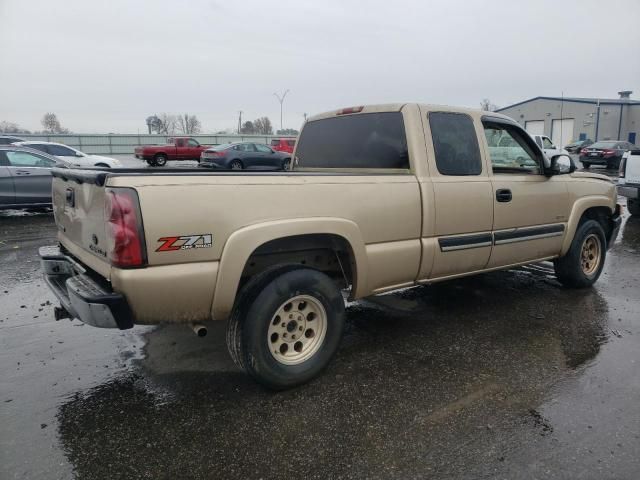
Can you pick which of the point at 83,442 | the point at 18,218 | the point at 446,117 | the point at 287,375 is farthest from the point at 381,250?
the point at 18,218

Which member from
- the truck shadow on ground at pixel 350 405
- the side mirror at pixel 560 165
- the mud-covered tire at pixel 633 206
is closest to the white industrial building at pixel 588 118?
the mud-covered tire at pixel 633 206

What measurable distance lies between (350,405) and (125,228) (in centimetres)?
171

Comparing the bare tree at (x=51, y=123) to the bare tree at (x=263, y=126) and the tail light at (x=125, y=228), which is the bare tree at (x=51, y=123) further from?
the tail light at (x=125, y=228)

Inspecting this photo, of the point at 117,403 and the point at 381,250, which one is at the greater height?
the point at 381,250

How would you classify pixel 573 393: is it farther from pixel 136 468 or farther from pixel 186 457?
pixel 136 468

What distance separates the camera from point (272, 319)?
3.06 meters

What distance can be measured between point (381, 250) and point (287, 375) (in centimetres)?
110

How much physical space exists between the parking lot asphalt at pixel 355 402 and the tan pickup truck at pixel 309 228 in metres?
0.44

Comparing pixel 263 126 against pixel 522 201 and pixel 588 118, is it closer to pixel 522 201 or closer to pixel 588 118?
pixel 588 118

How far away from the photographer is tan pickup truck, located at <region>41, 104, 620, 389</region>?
2666mm

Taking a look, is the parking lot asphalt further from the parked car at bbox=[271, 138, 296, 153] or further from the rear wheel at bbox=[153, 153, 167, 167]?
the parked car at bbox=[271, 138, 296, 153]

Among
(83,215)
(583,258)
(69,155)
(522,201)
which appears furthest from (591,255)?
(69,155)

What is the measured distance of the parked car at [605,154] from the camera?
1063 inches

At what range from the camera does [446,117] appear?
4.12m
